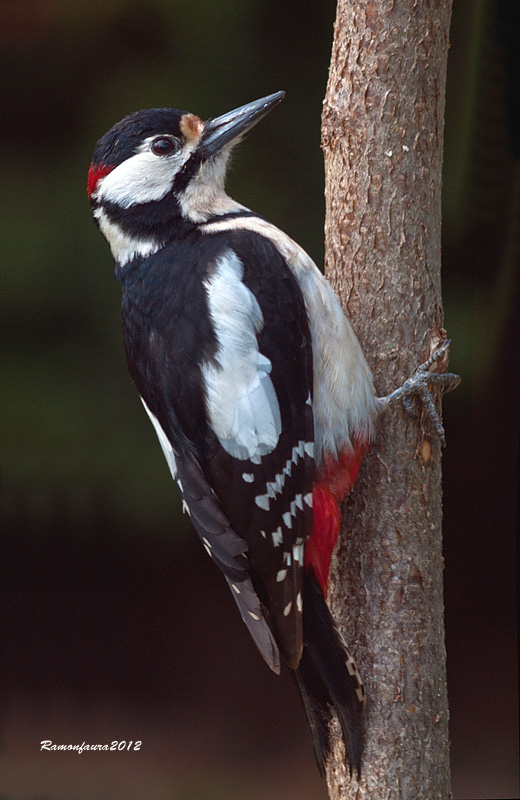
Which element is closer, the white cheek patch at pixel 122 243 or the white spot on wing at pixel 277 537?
the white spot on wing at pixel 277 537

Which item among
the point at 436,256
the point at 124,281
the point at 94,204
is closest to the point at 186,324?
the point at 124,281

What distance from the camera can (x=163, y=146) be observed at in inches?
54.2

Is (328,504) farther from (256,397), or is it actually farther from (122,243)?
(122,243)

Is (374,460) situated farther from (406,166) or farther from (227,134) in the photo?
(227,134)

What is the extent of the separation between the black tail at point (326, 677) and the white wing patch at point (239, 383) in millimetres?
243

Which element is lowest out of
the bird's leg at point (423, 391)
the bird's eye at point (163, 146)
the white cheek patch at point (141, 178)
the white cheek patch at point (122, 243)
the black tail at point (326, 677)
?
the black tail at point (326, 677)

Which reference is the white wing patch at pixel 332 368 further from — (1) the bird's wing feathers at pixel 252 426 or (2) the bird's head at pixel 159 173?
(2) the bird's head at pixel 159 173

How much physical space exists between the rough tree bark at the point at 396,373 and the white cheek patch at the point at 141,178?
0.97ft

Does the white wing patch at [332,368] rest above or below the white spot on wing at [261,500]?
above

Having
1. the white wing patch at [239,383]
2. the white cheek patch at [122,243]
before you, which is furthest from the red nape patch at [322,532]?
the white cheek patch at [122,243]

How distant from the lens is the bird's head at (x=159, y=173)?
4.48ft

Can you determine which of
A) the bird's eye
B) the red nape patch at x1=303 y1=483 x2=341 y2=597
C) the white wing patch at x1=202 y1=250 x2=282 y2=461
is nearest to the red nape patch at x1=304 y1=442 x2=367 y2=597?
the red nape patch at x1=303 y1=483 x2=341 y2=597

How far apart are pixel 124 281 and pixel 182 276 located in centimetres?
14

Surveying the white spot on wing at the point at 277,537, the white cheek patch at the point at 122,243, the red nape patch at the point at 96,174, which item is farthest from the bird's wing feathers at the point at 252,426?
the red nape patch at the point at 96,174
